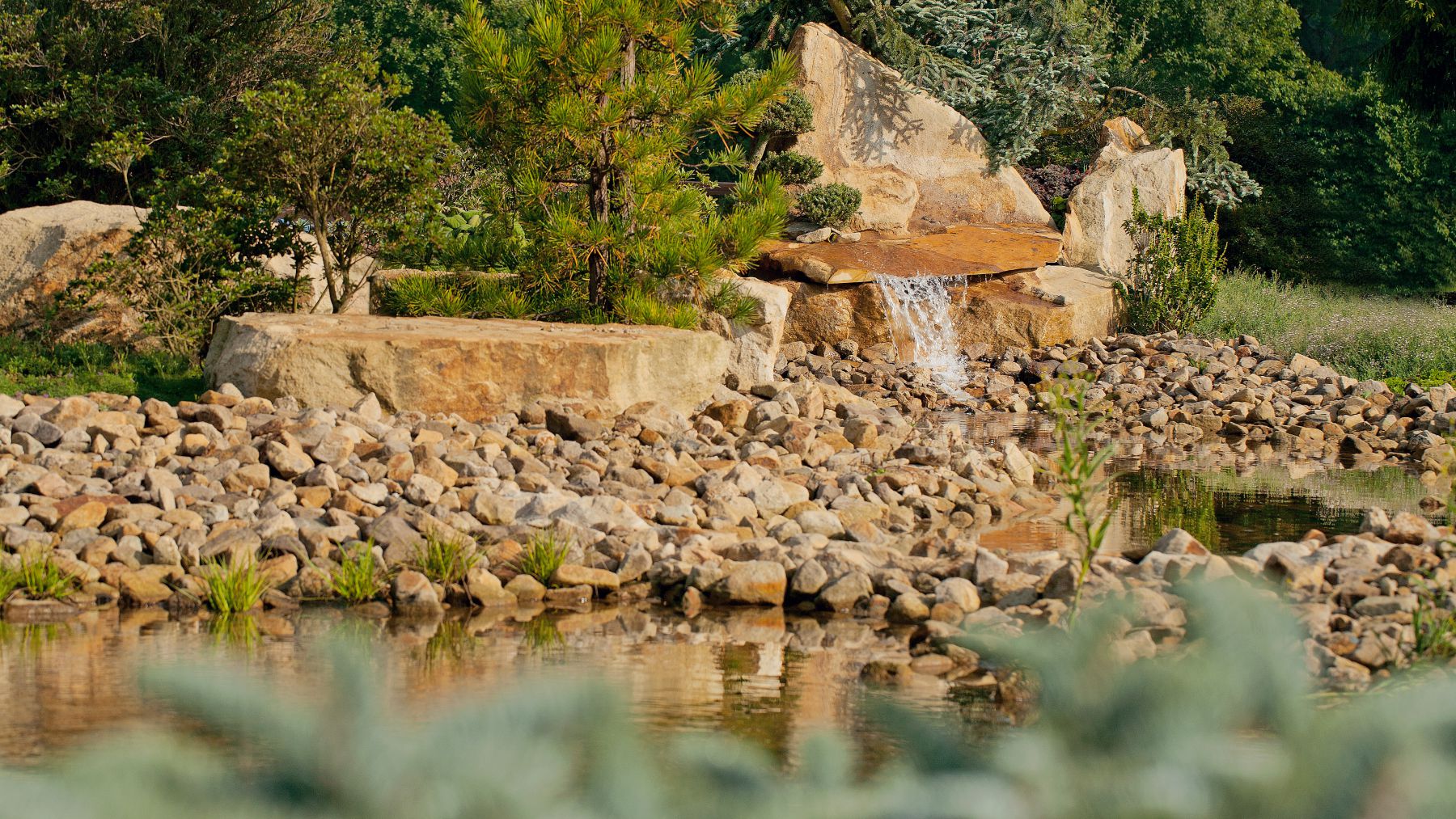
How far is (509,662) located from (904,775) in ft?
11.2

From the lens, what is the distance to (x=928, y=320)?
13.6 meters

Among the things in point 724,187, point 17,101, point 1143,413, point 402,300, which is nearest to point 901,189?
point 724,187

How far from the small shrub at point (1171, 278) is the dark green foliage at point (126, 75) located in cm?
908

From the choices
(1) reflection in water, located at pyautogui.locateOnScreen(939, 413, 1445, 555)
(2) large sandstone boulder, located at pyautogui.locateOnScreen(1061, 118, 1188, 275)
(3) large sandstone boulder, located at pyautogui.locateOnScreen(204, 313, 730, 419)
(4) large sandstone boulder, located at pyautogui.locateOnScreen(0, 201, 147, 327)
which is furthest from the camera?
(2) large sandstone boulder, located at pyautogui.locateOnScreen(1061, 118, 1188, 275)

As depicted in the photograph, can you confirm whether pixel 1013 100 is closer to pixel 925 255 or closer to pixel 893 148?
pixel 893 148

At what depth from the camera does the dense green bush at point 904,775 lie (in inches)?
47.6

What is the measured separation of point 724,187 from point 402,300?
19.7 ft

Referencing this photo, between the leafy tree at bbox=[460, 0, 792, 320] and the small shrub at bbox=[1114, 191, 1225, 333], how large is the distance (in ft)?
20.5

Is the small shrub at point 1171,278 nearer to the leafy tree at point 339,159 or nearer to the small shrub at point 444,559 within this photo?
the leafy tree at point 339,159

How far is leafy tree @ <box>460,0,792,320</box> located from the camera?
30.2 ft

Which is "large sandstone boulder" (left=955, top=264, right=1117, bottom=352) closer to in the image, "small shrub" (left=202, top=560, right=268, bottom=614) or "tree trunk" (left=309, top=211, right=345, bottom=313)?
"tree trunk" (left=309, top=211, right=345, bottom=313)

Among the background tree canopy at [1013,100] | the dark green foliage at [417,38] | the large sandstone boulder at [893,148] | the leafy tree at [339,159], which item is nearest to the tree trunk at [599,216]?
the background tree canopy at [1013,100]

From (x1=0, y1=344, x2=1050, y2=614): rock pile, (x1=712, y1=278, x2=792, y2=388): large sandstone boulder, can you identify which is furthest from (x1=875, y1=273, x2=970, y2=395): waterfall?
(x1=0, y1=344, x2=1050, y2=614): rock pile

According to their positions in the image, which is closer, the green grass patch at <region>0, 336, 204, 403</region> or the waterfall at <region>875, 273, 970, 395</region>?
the green grass patch at <region>0, 336, 204, 403</region>
